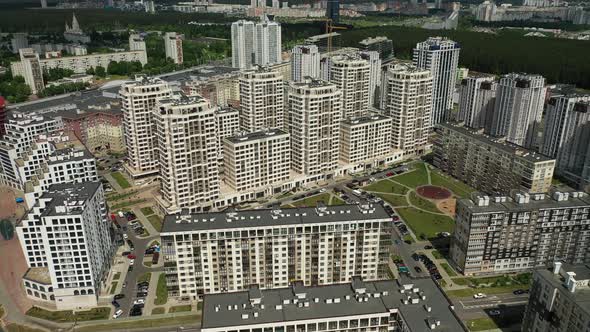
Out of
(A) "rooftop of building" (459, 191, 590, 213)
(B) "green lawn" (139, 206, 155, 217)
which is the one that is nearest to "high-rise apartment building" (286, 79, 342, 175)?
(B) "green lawn" (139, 206, 155, 217)

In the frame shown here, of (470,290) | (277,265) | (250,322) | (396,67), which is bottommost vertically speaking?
(470,290)

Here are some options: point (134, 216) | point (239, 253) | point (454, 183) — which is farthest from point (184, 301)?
point (454, 183)

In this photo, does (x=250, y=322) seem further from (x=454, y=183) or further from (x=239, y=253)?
(x=454, y=183)

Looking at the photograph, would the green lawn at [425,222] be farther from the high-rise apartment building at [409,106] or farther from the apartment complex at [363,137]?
the high-rise apartment building at [409,106]

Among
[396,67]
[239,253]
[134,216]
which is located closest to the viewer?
[239,253]

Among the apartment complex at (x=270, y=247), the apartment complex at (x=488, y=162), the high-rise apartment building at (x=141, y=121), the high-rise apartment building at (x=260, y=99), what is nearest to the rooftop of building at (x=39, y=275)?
the apartment complex at (x=270, y=247)
